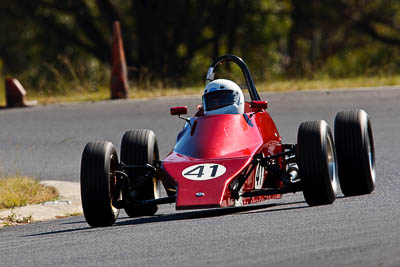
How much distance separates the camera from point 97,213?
1013cm

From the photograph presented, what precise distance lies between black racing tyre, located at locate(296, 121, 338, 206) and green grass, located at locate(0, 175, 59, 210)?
4.25 metres

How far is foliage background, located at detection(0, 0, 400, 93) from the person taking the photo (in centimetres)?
2958

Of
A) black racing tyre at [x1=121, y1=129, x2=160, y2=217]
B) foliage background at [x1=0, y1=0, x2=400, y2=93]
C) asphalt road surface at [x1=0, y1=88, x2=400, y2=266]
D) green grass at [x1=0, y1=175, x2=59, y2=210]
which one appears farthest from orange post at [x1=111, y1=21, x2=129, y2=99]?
black racing tyre at [x1=121, y1=129, x2=160, y2=217]

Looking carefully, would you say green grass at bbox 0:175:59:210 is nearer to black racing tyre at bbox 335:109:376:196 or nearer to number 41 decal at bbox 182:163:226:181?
number 41 decal at bbox 182:163:226:181

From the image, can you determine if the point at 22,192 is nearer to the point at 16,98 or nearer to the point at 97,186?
the point at 97,186

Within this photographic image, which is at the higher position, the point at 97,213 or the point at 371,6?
the point at 371,6

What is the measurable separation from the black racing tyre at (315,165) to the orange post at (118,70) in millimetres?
10595

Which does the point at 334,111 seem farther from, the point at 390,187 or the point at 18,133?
the point at 390,187

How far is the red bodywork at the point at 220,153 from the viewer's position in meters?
9.52

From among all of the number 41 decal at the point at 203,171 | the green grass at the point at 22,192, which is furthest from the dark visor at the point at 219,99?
the green grass at the point at 22,192

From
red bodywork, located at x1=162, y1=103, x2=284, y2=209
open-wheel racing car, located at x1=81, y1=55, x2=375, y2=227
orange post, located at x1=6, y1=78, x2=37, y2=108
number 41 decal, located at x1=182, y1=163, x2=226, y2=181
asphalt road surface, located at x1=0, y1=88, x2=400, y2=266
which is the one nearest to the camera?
asphalt road surface, located at x1=0, y1=88, x2=400, y2=266

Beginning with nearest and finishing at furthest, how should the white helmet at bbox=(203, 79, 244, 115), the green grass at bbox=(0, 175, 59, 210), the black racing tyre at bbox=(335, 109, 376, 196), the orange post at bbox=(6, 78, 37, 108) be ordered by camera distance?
the black racing tyre at bbox=(335, 109, 376, 196)
the white helmet at bbox=(203, 79, 244, 115)
the green grass at bbox=(0, 175, 59, 210)
the orange post at bbox=(6, 78, 37, 108)

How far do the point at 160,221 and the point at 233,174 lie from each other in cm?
120

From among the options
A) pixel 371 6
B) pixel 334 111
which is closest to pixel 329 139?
pixel 334 111
